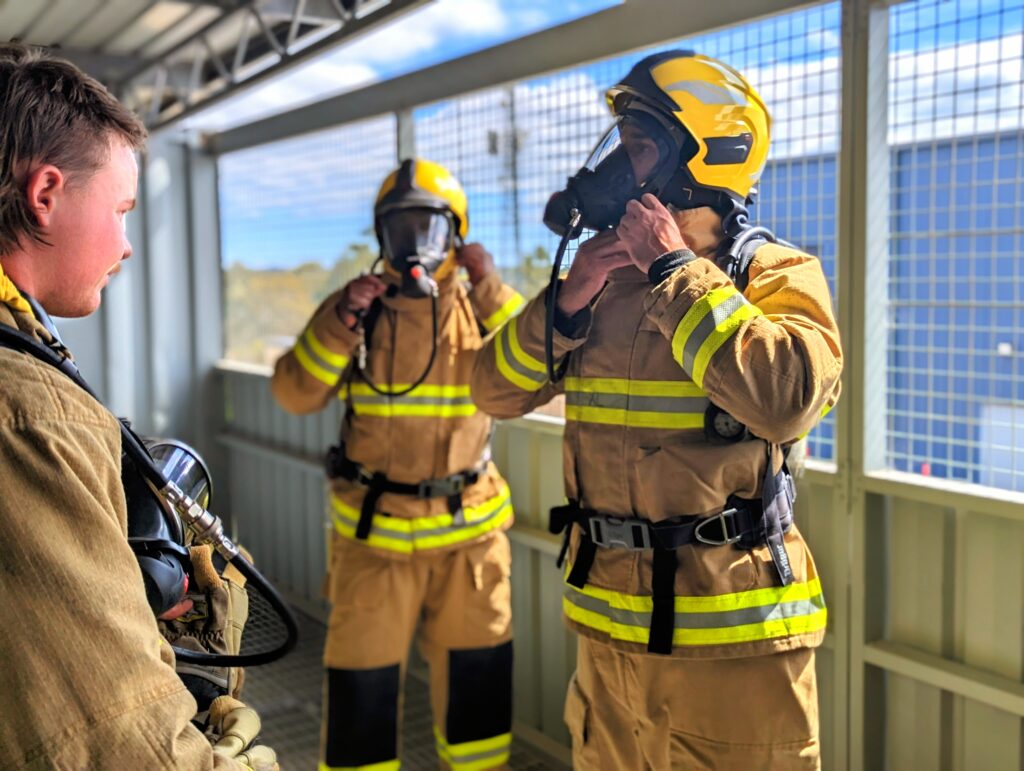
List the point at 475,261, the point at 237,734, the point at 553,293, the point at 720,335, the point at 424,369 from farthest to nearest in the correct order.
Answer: the point at 475,261
the point at 424,369
the point at 553,293
the point at 720,335
the point at 237,734

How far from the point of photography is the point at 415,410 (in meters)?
3.17

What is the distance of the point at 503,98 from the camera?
3.89 metres

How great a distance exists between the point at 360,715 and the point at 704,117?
2189 millimetres

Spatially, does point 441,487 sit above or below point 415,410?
below

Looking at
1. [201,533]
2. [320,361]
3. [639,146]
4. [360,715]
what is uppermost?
[639,146]

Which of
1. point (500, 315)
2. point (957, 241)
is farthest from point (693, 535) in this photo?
point (500, 315)

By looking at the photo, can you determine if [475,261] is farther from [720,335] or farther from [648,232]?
[720,335]

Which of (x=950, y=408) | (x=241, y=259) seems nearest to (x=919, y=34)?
(x=950, y=408)

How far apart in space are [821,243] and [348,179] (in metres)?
3.07

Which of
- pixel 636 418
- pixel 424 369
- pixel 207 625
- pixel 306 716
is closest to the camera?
pixel 207 625

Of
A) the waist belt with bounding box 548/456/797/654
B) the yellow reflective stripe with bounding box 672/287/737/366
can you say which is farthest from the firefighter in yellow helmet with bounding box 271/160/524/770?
the yellow reflective stripe with bounding box 672/287/737/366

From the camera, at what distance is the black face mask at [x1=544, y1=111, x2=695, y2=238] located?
2.02m

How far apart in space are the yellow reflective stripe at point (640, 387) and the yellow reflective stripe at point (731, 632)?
0.50m

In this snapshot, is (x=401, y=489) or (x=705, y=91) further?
(x=401, y=489)
